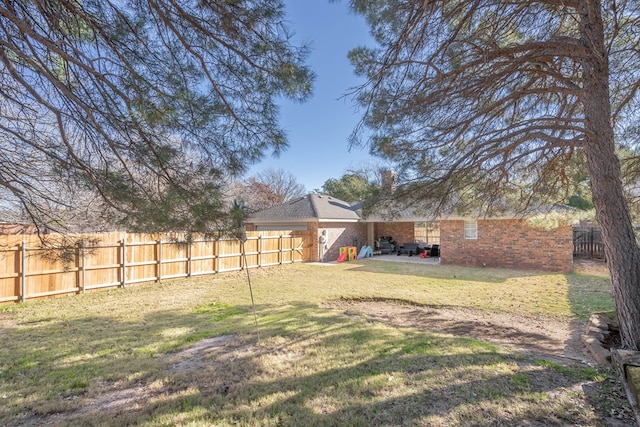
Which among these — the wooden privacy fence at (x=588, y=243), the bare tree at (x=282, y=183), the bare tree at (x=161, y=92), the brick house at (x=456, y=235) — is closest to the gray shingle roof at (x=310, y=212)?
the brick house at (x=456, y=235)

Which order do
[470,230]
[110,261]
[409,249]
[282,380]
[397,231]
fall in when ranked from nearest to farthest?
[282,380] < [110,261] < [470,230] < [409,249] < [397,231]

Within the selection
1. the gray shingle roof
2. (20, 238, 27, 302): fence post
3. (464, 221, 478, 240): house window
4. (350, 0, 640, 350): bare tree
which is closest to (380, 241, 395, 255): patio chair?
the gray shingle roof

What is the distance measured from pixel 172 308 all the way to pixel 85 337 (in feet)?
7.16

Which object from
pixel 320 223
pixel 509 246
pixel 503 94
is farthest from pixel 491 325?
pixel 320 223

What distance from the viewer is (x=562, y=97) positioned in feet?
18.0

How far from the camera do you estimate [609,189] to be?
4234 mm

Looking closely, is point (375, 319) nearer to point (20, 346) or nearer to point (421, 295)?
point (421, 295)

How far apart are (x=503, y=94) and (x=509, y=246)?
32.4 feet

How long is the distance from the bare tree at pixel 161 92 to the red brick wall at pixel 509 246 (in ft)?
37.6

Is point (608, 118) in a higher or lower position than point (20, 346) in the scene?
higher

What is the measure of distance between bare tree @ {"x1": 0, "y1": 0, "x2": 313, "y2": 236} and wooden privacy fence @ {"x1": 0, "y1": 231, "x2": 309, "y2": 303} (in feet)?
2.60

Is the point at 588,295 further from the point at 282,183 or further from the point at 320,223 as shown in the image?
the point at 282,183

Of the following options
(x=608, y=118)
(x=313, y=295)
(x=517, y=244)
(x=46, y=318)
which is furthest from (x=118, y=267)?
(x=517, y=244)

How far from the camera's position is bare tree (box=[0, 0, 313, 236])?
3.43m
